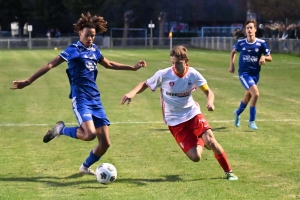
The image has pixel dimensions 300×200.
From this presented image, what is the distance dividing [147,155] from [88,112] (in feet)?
6.13

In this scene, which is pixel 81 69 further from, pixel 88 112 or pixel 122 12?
pixel 122 12

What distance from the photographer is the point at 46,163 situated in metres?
9.34

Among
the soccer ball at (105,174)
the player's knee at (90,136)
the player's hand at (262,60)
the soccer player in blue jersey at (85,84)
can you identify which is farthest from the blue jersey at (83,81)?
the player's hand at (262,60)

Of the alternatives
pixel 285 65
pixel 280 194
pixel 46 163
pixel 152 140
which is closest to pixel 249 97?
pixel 152 140

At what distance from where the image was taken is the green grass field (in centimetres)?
759

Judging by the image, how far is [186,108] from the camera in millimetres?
8367

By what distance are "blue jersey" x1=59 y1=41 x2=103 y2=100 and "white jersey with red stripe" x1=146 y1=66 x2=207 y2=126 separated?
715 mm

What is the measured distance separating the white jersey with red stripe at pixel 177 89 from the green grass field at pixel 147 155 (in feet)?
2.42

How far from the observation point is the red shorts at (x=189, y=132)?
8.27 meters

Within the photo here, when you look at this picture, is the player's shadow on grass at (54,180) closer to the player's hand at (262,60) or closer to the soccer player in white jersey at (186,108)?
the soccer player in white jersey at (186,108)

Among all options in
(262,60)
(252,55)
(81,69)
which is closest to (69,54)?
(81,69)

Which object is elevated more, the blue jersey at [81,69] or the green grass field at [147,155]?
the blue jersey at [81,69]

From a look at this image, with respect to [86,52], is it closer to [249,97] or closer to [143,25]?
[249,97]

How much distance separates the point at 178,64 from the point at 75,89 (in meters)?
1.30
